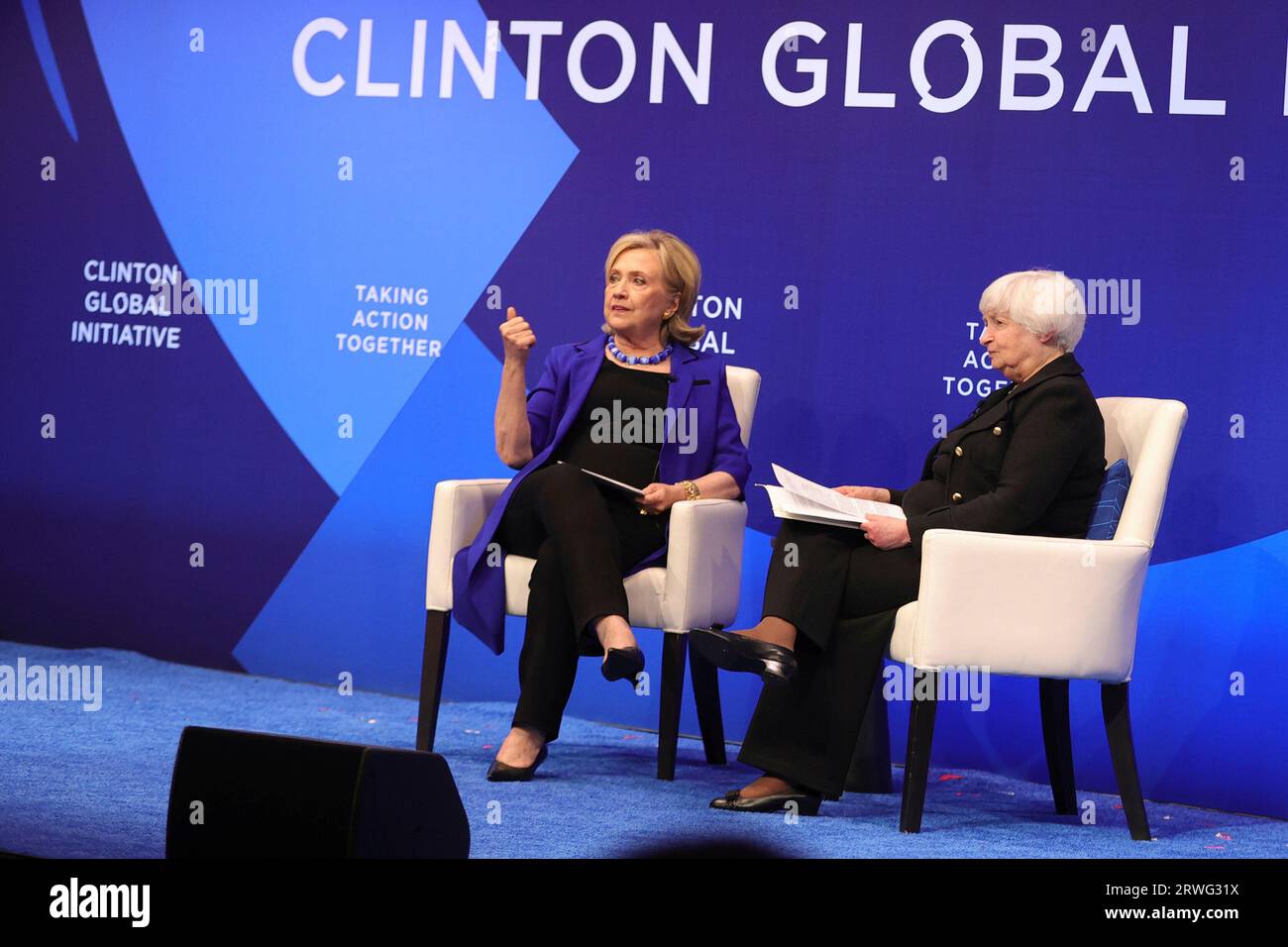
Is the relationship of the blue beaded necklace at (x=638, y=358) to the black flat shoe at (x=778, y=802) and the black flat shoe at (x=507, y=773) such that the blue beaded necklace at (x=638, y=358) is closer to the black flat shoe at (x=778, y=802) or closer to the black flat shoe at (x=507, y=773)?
the black flat shoe at (x=507, y=773)

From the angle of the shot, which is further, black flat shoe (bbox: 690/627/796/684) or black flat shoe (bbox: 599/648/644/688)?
black flat shoe (bbox: 599/648/644/688)

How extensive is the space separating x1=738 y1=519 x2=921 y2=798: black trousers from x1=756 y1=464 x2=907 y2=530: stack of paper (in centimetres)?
5

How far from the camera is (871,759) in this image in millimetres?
3977

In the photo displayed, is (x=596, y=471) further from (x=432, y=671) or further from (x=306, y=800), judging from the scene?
(x=306, y=800)

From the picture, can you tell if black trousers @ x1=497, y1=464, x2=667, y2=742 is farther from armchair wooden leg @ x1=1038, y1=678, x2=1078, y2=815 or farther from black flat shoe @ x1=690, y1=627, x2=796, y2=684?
armchair wooden leg @ x1=1038, y1=678, x2=1078, y2=815

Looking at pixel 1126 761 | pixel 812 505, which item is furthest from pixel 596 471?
pixel 1126 761

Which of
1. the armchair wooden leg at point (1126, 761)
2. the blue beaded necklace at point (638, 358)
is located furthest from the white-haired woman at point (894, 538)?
the blue beaded necklace at point (638, 358)

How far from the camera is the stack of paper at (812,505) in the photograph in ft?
11.5

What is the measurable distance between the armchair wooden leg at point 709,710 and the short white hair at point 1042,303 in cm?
127

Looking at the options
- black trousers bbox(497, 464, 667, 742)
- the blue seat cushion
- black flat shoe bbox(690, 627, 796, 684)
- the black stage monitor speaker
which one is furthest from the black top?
the black stage monitor speaker

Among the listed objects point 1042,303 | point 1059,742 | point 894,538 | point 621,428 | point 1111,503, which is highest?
point 1042,303

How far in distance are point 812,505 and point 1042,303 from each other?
0.71m

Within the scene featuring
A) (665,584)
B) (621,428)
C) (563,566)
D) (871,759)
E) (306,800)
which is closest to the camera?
(306,800)

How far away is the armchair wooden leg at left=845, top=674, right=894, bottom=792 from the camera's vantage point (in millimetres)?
3973
